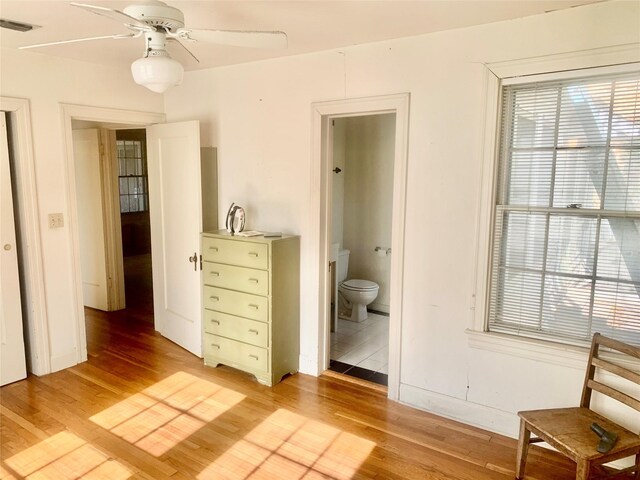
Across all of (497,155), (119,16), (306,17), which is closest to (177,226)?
(306,17)

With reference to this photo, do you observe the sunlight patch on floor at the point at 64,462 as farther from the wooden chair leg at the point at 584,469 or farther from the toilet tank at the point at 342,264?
the toilet tank at the point at 342,264

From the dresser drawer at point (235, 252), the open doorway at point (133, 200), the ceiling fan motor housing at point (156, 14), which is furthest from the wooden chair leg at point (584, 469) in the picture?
the open doorway at point (133, 200)

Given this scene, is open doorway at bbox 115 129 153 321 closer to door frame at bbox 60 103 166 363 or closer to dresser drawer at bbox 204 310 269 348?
door frame at bbox 60 103 166 363

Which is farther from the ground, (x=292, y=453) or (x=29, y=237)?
(x=29, y=237)

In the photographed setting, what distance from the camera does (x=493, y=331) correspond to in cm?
269

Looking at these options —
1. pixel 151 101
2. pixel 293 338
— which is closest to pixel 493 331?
pixel 293 338

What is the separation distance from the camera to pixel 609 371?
7.20 ft

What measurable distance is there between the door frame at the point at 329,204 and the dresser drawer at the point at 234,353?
40 centimetres

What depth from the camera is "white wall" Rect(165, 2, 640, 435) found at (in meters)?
2.45

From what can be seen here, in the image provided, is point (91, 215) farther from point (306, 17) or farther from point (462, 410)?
point (462, 410)

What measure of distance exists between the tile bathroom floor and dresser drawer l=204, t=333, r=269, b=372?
61 cm

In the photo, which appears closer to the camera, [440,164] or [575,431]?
[575,431]

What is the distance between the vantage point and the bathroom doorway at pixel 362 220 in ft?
15.2

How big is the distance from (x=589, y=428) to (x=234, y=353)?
2.31 meters
